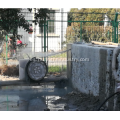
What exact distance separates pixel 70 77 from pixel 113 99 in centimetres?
338

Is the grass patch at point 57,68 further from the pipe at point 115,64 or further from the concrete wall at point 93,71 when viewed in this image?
the pipe at point 115,64

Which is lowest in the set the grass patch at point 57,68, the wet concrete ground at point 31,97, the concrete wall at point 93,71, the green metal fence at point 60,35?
the wet concrete ground at point 31,97

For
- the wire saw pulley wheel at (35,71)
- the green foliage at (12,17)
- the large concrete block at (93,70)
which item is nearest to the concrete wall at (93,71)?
the large concrete block at (93,70)

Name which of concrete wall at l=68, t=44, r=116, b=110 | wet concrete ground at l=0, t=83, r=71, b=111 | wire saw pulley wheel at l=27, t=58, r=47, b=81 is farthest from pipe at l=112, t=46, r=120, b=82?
wire saw pulley wheel at l=27, t=58, r=47, b=81

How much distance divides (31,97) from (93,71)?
190 cm

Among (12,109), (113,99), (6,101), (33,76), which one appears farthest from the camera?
(33,76)

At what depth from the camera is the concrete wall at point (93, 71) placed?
17.2 ft

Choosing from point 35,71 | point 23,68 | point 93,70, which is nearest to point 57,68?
point 23,68

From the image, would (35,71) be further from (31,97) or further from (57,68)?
(57,68)

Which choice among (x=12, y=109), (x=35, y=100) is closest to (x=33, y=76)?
(x=35, y=100)

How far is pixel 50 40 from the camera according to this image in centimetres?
991

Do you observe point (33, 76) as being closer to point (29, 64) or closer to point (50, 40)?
point (29, 64)

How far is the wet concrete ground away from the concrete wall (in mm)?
701

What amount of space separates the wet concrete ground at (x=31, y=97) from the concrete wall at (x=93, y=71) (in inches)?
27.6
